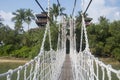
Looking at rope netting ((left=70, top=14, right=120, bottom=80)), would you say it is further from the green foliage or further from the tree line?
the green foliage

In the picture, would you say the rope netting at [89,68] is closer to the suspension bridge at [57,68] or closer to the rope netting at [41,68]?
the suspension bridge at [57,68]

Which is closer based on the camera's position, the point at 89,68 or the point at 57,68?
the point at 89,68

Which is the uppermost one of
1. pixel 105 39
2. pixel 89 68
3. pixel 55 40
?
pixel 105 39

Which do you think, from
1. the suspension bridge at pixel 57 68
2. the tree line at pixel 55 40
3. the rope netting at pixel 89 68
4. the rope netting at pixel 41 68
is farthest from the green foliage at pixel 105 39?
the rope netting at pixel 89 68

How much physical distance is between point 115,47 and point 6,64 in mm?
9741

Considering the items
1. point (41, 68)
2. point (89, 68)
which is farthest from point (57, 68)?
point (89, 68)

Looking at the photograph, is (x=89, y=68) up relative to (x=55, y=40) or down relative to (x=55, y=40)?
down

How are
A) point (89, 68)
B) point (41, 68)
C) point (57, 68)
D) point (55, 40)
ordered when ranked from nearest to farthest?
point (89, 68) < point (41, 68) < point (57, 68) < point (55, 40)

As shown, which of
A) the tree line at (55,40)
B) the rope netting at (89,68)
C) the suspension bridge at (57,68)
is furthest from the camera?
the tree line at (55,40)

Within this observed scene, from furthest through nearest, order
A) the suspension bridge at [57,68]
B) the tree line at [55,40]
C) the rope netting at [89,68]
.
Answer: the tree line at [55,40], the suspension bridge at [57,68], the rope netting at [89,68]

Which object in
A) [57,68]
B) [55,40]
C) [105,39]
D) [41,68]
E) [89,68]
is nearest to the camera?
[89,68]

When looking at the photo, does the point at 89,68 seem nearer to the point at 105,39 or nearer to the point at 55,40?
the point at 55,40

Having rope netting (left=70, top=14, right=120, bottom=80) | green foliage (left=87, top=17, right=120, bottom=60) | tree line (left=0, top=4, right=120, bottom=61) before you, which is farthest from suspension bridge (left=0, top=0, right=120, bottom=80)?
green foliage (left=87, top=17, right=120, bottom=60)

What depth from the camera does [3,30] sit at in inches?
1791
